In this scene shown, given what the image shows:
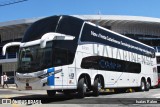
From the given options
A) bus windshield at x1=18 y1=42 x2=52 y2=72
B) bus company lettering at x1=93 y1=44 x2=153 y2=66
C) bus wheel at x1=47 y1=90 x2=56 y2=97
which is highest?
bus company lettering at x1=93 y1=44 x2=153 y2=66

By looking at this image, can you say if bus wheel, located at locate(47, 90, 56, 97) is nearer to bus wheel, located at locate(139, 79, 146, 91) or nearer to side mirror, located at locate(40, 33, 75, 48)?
side mirror, located at locate(40, 33, 75, 48)

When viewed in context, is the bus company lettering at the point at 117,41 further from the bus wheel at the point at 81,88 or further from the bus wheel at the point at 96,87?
the bus wheel at the point at 81,88

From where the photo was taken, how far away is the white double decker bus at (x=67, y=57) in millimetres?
17141

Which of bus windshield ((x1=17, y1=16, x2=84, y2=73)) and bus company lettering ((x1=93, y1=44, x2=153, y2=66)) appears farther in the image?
bus company lettering ((x1=93, y1=44, x2=153, y2=66))

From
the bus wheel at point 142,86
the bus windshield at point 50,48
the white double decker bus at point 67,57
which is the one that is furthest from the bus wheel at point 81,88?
the bus wheel at point 142,86

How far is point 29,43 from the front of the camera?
59.0 feet

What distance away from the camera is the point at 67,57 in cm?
1814

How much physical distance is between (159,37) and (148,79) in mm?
29846

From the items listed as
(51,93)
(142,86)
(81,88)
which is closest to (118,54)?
(51,93)

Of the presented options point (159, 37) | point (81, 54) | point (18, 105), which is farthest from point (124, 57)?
point (159, 37)

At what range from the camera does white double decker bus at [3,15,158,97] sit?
675 inches

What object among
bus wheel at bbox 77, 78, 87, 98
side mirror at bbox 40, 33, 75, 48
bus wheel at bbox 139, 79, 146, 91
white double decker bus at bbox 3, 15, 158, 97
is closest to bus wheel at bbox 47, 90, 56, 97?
white double decker bus at bbox 3, 15, 158, 97

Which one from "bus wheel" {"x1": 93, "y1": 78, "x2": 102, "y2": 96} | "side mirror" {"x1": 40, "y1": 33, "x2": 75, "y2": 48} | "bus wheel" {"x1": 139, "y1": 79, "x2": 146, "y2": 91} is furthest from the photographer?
"bus wheel" {"x1": 139, "y1": 79, "x2": 146, "y2": 91}

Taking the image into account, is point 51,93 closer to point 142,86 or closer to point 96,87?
point 96,87
